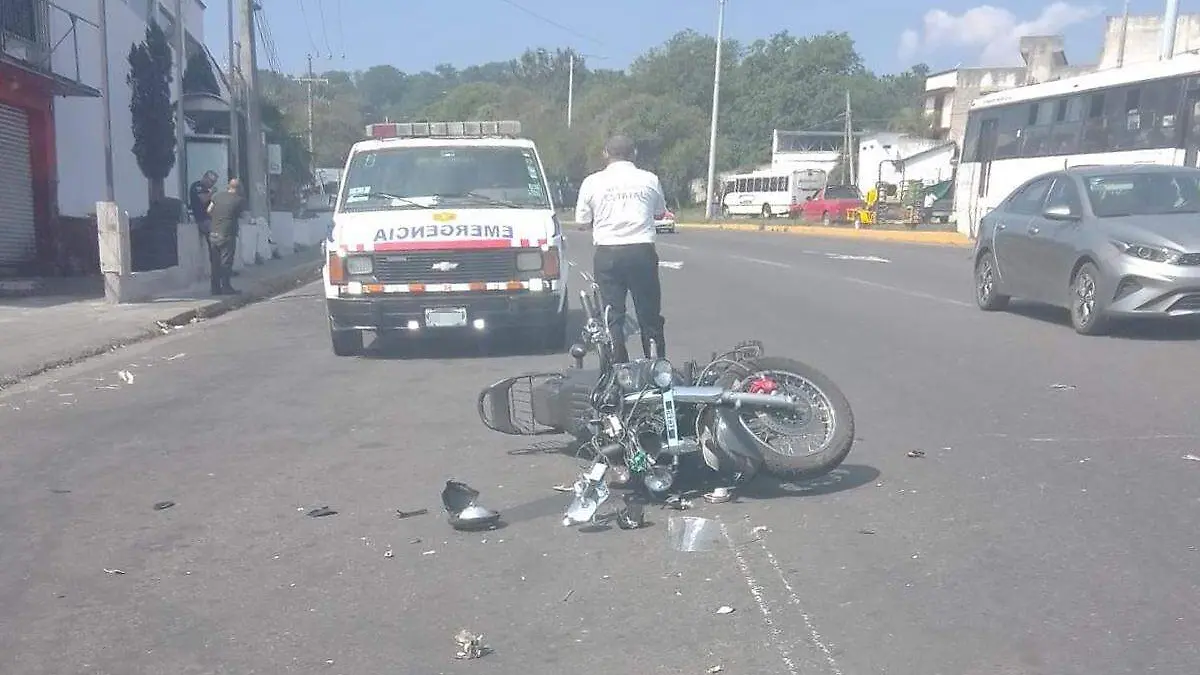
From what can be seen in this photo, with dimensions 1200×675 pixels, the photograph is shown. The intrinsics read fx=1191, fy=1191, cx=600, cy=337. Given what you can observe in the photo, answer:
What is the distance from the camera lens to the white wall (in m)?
20.9

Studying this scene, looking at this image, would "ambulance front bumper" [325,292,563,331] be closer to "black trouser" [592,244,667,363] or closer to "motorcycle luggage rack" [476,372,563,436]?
"black trouser" [592,244,667,363]

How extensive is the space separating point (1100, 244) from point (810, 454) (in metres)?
6.28

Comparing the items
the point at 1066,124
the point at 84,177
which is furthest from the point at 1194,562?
the point at 1066,124

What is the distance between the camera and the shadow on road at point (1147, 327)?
11.1 meters

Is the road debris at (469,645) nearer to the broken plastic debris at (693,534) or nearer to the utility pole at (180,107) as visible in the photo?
the broken plastic debris at (693,534)

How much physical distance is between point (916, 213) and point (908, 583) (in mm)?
41562

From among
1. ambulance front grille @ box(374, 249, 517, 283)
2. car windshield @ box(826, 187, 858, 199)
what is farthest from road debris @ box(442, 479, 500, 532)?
car windshield @ box(826, 187, 858, 199)

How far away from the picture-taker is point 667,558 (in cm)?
515

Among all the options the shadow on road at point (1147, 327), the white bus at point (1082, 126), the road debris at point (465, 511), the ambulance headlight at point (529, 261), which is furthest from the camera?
the white bus at point (1082, 126)

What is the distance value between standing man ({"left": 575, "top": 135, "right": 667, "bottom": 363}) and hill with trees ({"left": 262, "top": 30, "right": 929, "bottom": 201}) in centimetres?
5023

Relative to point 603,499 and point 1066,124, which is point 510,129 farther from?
point 1066,124

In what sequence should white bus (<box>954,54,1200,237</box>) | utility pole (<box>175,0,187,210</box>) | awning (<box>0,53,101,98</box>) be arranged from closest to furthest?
1. awning (<box>0,53,101,98</box>)
2. white bus (<box>954,54,1200,237</box>)
3. utility pole (<box>175,0,187,210</box>)

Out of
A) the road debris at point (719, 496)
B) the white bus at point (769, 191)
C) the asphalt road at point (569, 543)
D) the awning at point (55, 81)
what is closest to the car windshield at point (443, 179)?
the asphalt road at point (569, 543)

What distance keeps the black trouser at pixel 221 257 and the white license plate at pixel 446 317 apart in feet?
25.7
